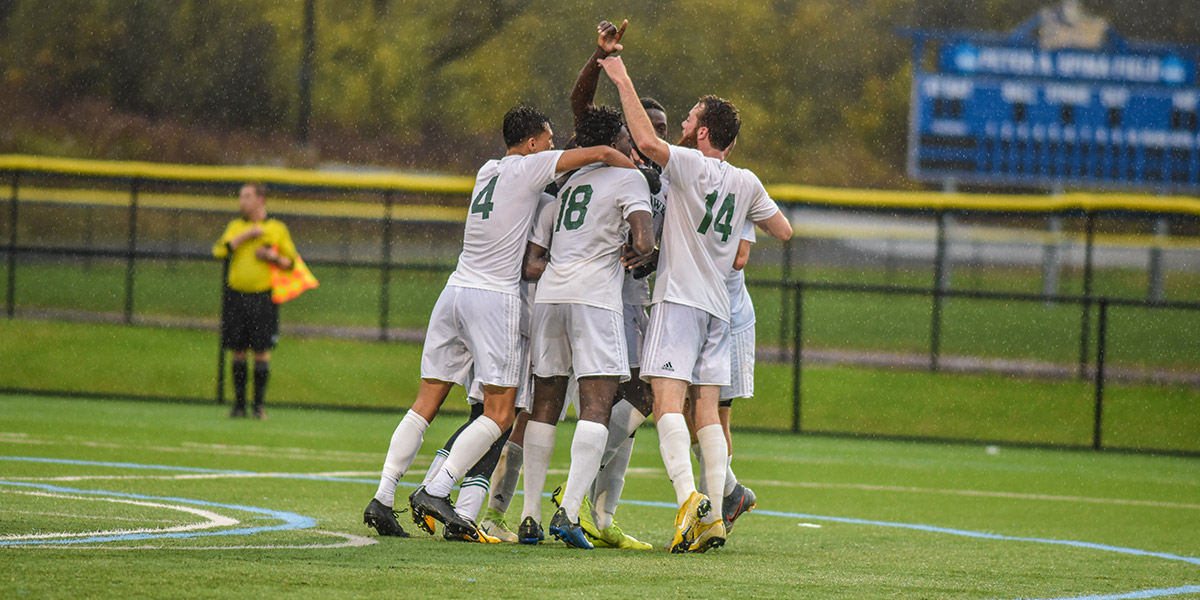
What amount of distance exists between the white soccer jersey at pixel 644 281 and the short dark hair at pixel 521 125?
605mm

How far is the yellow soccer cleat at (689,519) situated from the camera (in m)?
6.12

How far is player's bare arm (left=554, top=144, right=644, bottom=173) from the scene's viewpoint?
6.40 meters

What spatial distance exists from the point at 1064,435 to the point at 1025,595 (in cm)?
1000

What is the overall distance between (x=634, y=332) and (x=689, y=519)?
1.11 meters

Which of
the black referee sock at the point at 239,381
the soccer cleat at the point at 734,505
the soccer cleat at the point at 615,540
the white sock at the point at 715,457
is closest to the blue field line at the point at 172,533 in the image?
the soccer cleat at the point at 615,540

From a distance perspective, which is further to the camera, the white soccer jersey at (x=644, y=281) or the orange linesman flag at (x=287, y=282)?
the orange linesman flag at (x=287, y=282)

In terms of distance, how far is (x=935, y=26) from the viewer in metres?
47.0

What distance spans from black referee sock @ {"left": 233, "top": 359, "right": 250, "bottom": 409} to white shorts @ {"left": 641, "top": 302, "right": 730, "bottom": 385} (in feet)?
23.0

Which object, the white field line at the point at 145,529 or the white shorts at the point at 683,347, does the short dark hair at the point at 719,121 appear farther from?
the white field line at the point at 145,529

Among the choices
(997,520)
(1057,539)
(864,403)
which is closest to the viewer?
(1057,539)

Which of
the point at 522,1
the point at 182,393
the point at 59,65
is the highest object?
the point at 522,1

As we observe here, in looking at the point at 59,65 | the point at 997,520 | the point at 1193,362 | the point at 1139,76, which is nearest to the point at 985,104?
the point at 1139,76

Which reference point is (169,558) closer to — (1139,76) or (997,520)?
(997,520)

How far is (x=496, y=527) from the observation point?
260 inches
